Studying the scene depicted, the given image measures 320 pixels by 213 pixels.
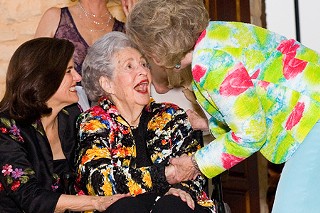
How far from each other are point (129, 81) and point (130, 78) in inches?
0.5

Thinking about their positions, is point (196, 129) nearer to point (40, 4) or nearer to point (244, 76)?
point (244, 76)

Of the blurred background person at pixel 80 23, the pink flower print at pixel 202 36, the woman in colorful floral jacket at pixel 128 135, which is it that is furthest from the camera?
the blurred background person at pixel 80 23

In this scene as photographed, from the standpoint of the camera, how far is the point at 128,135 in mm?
3258

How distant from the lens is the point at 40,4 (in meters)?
5.10

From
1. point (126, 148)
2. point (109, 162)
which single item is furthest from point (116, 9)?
point (109, 162)

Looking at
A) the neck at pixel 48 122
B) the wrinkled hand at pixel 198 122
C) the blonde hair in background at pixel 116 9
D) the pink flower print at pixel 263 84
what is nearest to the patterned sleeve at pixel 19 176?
the neck at pixel 48 122

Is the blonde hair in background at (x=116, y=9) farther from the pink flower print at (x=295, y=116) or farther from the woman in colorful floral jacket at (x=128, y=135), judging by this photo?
the pink flower print at (x=295, y=116)

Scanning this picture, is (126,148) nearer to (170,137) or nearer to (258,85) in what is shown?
(170,137)

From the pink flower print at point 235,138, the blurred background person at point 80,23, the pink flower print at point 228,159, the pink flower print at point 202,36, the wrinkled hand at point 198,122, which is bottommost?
the wrinkled hand at point 198,122

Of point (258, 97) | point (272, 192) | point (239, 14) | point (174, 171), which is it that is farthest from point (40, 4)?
point (258, 97)

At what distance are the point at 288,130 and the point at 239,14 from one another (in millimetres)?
2118

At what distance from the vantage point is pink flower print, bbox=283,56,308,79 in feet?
8.17

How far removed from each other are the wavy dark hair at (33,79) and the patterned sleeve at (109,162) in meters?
0.19

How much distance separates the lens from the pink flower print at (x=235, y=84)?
96.0 inches
